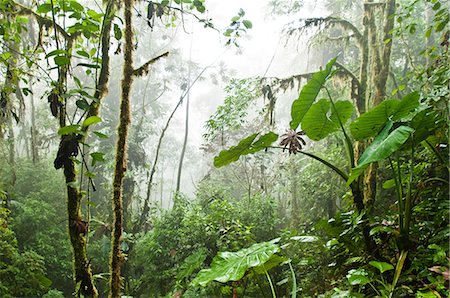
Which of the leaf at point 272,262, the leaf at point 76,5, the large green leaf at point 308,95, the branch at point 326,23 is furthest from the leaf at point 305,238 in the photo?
the branch at point 326,23

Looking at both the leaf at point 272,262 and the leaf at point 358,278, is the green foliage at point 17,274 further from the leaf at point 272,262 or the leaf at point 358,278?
the leaf at point 358,278

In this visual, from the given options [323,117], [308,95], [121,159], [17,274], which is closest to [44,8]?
[121,159]

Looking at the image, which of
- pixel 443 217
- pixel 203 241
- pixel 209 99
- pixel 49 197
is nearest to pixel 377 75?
pixel 443 217

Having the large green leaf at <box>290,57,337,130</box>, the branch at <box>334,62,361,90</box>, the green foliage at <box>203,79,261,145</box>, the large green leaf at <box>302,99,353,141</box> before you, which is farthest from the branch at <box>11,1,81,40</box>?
the branch at <box>334,62,361,90</box>

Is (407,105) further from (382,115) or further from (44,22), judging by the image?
(44,22)

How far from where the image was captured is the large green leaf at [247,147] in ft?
7.00

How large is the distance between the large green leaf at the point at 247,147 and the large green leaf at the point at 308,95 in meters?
0.23

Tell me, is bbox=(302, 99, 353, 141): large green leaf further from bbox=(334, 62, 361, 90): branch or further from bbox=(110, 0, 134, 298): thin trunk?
bbox=(334, 62, 361, 90): branch

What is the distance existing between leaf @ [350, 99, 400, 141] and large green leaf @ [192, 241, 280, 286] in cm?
81

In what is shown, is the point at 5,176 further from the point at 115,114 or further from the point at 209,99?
the point at 209,99

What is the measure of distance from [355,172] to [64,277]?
6.29m

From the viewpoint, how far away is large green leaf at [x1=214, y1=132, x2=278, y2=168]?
213cm

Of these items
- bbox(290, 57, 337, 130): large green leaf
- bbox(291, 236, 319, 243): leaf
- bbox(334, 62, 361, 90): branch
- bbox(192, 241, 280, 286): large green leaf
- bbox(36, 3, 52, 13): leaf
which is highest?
bbox(334, 62, 361, 90): branch

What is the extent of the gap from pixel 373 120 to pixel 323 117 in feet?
1.24
